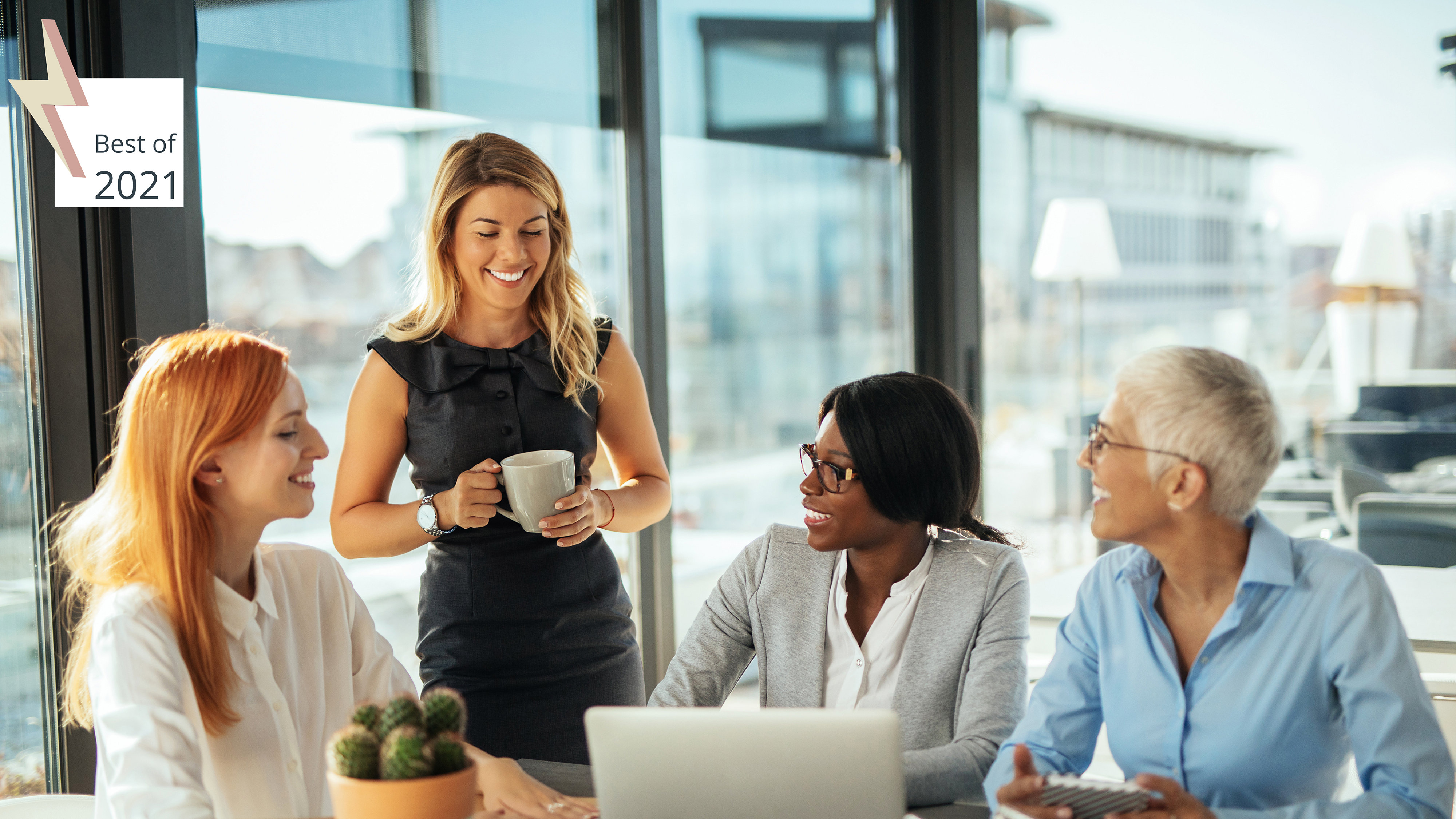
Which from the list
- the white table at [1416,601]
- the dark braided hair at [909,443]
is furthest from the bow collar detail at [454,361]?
the white table at [1416,601]

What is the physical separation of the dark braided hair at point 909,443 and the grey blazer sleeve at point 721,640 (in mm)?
229

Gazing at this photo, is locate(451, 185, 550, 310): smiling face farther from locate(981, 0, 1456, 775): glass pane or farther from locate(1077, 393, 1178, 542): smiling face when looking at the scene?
locate(981, 0, 1456, 775): glass pane

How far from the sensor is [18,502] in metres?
2.01

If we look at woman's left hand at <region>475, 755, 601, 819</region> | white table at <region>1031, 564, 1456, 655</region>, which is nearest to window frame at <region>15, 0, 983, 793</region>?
woman's left hand at <region>475, 755, 601, 819</region>

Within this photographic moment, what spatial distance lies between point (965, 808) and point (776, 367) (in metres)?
2.39

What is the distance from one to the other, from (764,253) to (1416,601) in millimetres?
2086

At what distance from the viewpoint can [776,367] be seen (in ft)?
12.5

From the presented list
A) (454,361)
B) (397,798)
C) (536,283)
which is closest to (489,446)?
(454,361)

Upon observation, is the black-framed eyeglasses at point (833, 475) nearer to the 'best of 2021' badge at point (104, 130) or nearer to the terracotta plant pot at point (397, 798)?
the terracotta plant pot at point (397, 798)

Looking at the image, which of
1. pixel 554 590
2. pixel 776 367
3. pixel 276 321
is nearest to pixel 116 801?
pixel 554 590

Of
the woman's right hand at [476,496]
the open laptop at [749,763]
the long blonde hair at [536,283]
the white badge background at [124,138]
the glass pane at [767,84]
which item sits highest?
the glass pane at [767,84]

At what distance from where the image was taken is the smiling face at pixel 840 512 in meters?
1.82

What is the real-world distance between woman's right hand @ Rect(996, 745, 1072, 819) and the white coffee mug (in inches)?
28.3

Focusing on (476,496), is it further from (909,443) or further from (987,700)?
(987,700)
